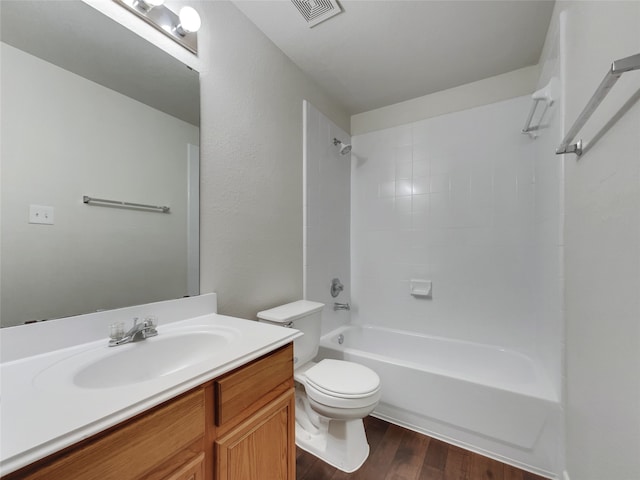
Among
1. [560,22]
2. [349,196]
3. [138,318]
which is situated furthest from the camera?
[349,196]

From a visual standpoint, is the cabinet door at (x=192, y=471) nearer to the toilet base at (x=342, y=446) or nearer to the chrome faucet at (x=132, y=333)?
the chrome faucet at (x=132, y=333)

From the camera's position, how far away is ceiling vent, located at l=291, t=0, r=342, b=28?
1.38 m

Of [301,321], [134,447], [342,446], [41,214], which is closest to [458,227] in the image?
[301,321]

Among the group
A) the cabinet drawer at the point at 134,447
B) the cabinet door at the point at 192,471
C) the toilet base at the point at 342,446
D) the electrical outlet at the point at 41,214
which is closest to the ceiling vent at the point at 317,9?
the electrical outlet at the point at 41,214

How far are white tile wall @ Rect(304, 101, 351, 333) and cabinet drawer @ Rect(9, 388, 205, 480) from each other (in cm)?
131

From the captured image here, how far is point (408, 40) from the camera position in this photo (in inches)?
65.3

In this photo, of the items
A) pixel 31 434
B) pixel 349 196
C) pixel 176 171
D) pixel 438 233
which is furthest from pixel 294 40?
pixel 31 434

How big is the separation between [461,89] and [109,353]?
273cm

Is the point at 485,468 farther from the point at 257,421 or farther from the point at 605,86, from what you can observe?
the point at 605,86

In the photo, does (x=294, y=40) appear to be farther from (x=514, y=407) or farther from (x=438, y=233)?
(x=514, y=407)

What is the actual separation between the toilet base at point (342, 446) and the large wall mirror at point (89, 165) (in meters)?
1.03

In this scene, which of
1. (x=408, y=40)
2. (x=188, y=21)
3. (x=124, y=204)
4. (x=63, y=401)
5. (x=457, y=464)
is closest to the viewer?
(x=63, y=401)

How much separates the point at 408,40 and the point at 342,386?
2.05 metres

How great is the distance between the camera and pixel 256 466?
32.3 inches
